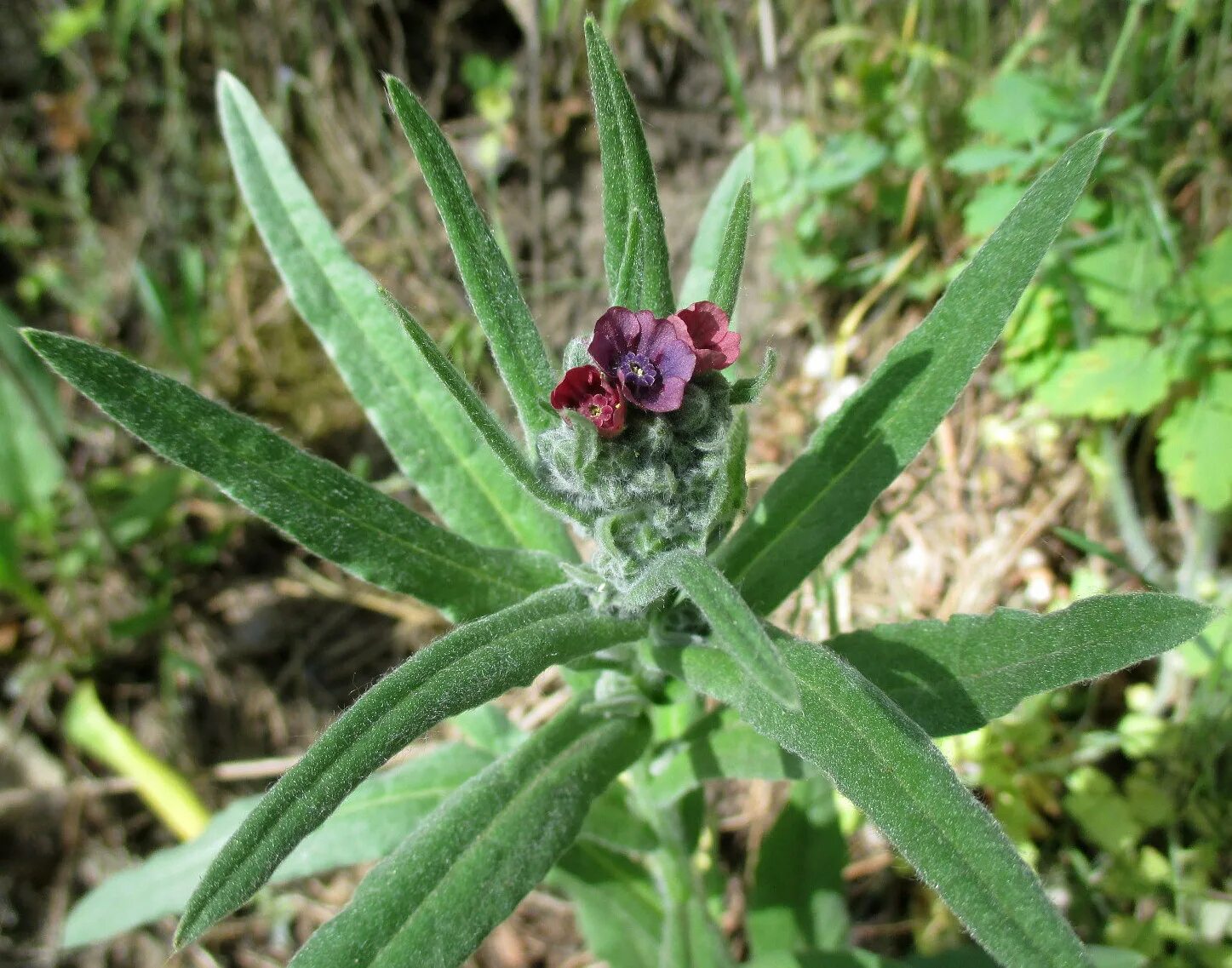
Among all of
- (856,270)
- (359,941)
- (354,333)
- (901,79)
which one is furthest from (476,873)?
(901,79)

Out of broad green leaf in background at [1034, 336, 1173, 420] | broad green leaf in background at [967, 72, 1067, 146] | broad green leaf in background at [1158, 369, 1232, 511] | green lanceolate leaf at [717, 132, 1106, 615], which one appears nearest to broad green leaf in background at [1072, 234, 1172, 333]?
broad green leaf in background at [1034, 336, 1173, 420]

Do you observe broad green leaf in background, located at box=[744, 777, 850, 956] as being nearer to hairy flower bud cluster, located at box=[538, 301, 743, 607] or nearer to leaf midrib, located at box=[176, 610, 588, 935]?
hairy flower bud cluster, located at box=[538, 301, 743, 607]

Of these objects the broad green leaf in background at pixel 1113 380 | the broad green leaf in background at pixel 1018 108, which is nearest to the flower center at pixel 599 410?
the broad green leaf in background at pixel 1113 380

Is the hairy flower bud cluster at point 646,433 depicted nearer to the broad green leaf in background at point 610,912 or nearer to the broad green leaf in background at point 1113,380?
the broad green leaf in background at point 610,912

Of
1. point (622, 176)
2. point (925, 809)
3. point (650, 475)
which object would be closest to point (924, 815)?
point (925, 809)

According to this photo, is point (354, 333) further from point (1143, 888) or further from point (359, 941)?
point (1143, 888)
